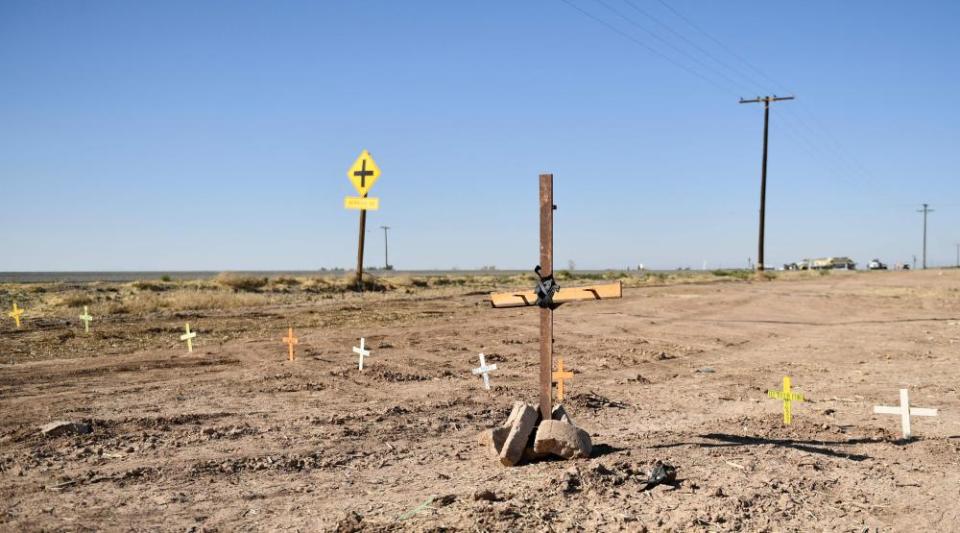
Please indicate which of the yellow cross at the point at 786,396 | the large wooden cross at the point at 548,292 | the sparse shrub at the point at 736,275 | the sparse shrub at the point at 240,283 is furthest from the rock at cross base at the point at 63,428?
the sparse shrub at the point at 736,275

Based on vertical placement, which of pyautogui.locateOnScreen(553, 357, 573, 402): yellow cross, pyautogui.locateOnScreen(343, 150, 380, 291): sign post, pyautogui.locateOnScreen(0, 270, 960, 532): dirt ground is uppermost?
pyautogui.locateOnScreen(343, 150, 380, 291): sign post

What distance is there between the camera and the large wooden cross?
7344mm

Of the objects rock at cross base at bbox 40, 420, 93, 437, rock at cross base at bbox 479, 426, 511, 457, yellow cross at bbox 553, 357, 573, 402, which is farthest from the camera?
yellow cross at bbox 553, 357, 573, 402

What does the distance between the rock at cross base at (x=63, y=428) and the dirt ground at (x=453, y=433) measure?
0.12 meters

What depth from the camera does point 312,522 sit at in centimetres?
593

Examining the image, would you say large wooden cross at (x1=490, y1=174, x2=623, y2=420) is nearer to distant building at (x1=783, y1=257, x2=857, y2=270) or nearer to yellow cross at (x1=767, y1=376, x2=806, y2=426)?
yellow cross at (x1=767, y1=376, x2=806, y2=426)

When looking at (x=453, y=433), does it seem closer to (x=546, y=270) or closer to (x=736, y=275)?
(x=546, y=270)

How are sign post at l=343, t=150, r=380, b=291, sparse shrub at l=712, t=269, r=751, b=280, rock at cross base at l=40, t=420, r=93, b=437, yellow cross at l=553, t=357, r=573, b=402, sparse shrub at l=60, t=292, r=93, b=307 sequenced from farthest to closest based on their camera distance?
sparse shrub at l=712, t=269, r=751, b=280 < sparse shrub at l=60, t=292, r=93, b=307 < sign post at l=343, t=150, r=380, b=291 < yellow cross at l=553, t=357, r=573, b=402 < rock at cross base at l=40, t=420, r=93, b=437

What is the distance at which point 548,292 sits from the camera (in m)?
7.38

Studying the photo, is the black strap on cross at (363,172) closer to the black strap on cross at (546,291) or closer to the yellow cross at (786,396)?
the yellow cross at (786,396)

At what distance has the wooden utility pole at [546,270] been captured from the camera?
733cm

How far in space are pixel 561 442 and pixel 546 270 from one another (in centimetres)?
160

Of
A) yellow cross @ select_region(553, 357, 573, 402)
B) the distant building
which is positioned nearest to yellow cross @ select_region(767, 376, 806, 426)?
yellow cross @ select_region(553, 357, 573, 402)

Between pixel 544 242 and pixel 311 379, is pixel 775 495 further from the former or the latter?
pixel 311 379
